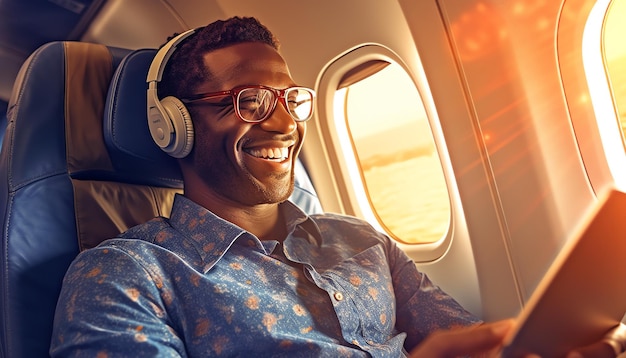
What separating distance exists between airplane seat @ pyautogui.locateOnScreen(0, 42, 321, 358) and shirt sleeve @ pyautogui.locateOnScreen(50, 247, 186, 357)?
0.17 metres

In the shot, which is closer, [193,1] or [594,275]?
[594,275]

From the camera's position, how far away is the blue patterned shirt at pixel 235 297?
1229 mm

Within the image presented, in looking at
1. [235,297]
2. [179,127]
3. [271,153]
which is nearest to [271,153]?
[271,153]

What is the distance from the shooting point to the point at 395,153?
8.36 ft

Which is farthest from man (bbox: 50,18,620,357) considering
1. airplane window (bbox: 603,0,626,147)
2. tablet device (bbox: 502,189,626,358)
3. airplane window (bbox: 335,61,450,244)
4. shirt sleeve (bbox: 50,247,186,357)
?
airplane window (bbox: 603,0,626,147)

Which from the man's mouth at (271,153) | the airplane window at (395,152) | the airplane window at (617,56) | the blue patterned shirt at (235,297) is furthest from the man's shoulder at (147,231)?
the airplane window at (617,56)

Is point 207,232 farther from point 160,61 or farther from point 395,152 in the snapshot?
point 395,152

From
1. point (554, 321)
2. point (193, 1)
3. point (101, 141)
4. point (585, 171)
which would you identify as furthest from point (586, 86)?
point (193, 1)

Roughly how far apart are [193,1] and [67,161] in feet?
4.31

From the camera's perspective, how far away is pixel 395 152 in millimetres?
2547

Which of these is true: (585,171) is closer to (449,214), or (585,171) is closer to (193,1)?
(449,214)

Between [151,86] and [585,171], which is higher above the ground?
[151,86]

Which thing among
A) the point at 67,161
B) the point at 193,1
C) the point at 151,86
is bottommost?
the point at 67,161

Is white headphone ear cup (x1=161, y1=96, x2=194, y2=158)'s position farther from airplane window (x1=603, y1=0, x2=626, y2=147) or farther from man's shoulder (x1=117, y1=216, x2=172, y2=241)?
airplane window (x1=603, y1=0, x2=626, y2=147)
